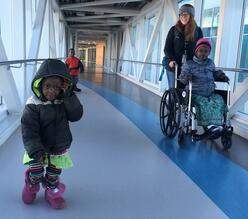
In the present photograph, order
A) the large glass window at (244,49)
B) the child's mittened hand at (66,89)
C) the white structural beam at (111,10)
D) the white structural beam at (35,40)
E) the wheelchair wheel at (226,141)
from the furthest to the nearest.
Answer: the white structural beam at (111,10)
the white structural beam at (35,40)
the large glass window at (244,49)
the wheelchair wheel at (226,141)
the child's mittened hand at (66,89)

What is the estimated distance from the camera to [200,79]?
136 inches

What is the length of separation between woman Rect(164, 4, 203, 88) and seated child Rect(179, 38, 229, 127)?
0.31 metres

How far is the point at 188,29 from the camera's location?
12.3ft

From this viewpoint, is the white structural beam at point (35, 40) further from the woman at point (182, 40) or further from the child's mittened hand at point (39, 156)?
the child's mittened hand at point (39, 156)

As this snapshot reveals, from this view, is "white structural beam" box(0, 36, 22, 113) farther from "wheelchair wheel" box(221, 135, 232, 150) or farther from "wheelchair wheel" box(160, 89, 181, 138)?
"wheelchair wheel" box(221, 135, 232, 150)

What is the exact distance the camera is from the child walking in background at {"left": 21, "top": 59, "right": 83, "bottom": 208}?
1.90m

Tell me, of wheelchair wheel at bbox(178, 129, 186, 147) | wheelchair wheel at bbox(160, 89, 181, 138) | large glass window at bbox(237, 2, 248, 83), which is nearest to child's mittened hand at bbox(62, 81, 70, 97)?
wheelchair wheel at bbox(160, 89, 181, 138)

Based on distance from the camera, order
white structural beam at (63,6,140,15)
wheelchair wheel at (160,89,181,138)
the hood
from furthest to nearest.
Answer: white structural beam at (63,6,140,15)
wheelchair wheel at (160,89,181,138)
the hood

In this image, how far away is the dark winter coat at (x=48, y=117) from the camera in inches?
74.2

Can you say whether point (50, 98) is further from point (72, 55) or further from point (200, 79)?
point (72, 55)

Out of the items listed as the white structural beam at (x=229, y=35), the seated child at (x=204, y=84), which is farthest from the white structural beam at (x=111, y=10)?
the seated child at (x=204, y=84)

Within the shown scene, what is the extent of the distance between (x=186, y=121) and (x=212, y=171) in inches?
28.4

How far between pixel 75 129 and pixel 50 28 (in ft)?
19.3

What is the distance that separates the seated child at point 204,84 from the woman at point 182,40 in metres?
0.31
